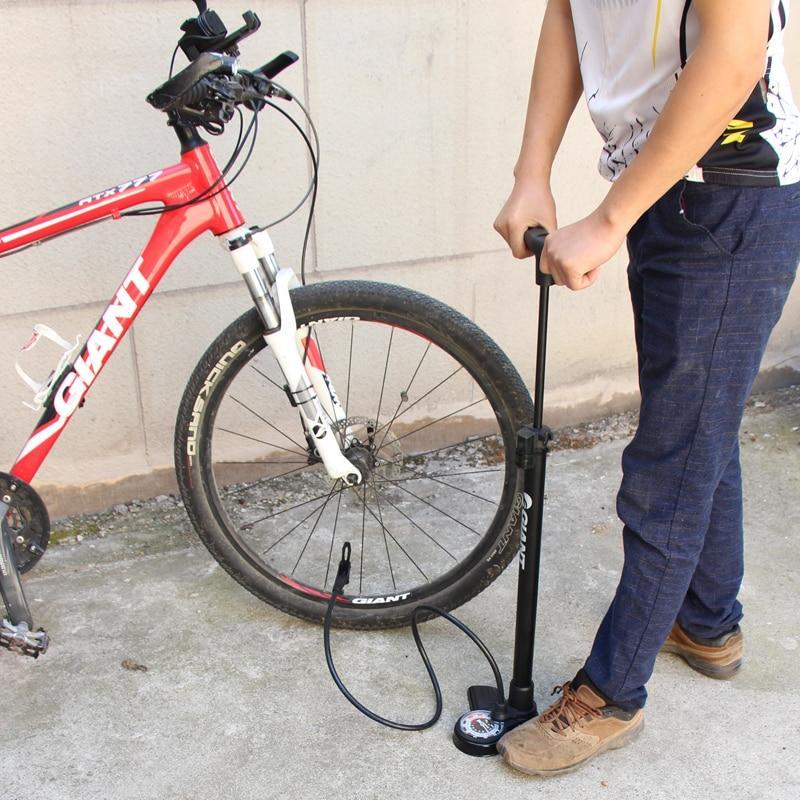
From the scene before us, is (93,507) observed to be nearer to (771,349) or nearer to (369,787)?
(369,787)

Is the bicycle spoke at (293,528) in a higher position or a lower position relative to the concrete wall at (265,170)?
lower

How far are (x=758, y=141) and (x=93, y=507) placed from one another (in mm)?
2219

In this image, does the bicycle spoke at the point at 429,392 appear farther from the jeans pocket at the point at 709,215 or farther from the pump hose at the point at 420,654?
the jeans pocket at the point at 709,215

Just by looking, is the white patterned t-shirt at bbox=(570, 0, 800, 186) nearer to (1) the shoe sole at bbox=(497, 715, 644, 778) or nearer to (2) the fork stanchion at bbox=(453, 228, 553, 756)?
(2) the fork stanchion at bbox=(453, 228, 553, 756)

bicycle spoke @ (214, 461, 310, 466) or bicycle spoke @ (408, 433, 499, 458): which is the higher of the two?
bicycle spoke @ (214, 461, 310, 466)

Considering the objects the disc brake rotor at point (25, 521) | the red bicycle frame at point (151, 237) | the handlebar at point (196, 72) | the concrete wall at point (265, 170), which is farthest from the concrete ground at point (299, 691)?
the handlebar at point (196, 72)

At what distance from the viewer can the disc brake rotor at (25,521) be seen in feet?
7.48

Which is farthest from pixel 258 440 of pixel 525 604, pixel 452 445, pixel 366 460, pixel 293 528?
pixel 525 604

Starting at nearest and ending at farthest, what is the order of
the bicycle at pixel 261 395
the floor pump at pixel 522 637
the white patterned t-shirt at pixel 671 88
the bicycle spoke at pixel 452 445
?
the white patterned t-shirt at pixel 671 88 < the floor pump at pixel 522 637 < the bicycle at pixel 261 395 < the bicycle spoke at pixel 452 445

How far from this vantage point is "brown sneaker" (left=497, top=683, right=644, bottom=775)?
1991 millimetres

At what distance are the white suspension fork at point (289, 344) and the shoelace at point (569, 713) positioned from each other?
27.4 inches

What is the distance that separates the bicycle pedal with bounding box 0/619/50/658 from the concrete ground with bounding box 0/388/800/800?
0.07m

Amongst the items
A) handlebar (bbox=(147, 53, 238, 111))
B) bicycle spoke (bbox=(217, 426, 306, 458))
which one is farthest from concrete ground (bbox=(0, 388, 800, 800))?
handlebar (bbox=(147, 53, 238, 111))

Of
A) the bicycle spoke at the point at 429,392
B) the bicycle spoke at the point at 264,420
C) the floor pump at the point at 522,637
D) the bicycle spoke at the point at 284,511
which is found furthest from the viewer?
the bicycle spoke at the point at 429,392
